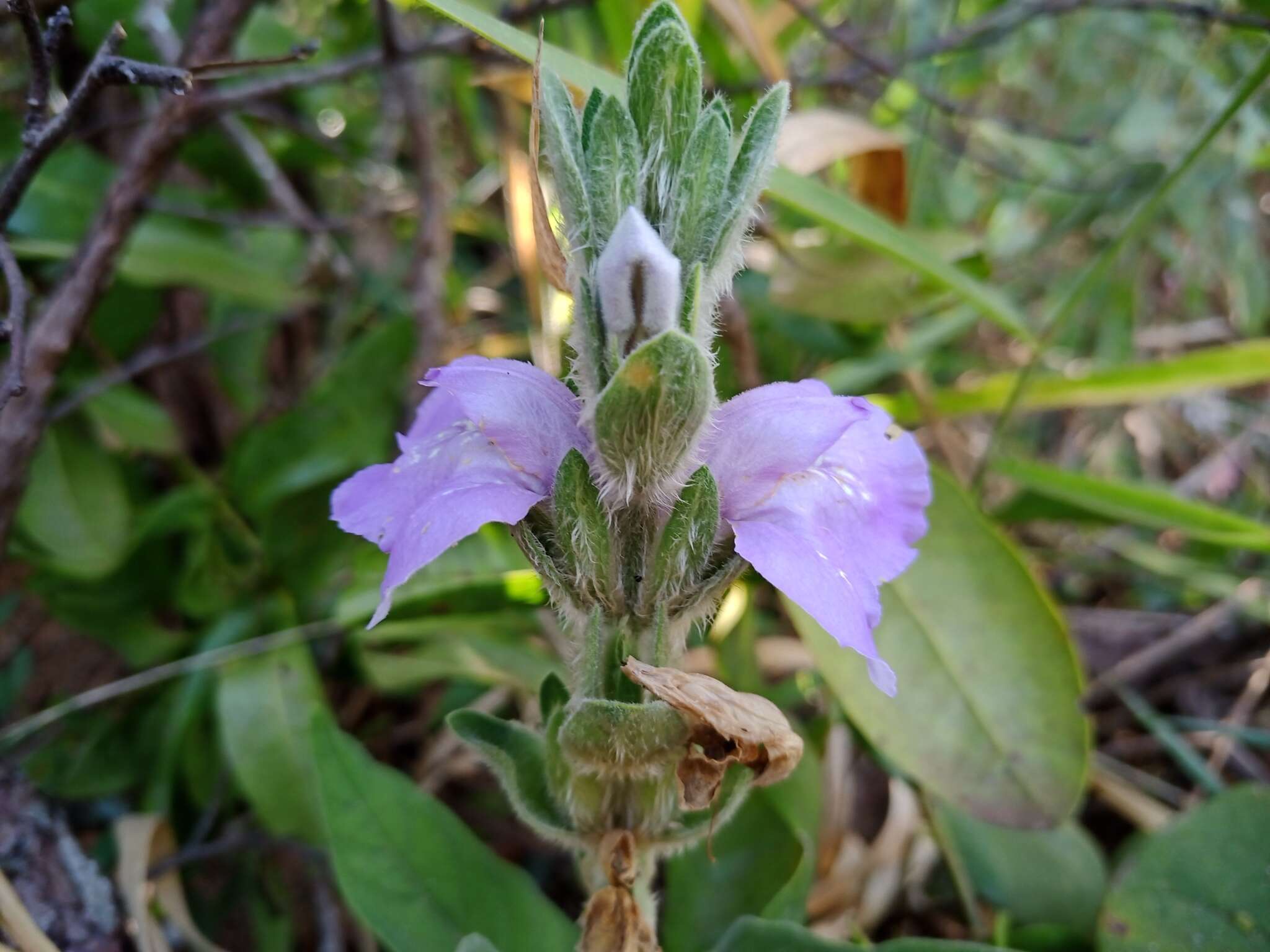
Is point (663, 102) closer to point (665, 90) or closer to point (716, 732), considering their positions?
point (665, 90)

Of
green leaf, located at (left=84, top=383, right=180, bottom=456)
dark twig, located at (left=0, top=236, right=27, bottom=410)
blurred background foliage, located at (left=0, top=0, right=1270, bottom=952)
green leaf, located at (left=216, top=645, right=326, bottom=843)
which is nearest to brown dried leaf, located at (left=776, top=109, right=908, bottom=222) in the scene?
blurred background foliage, located at (left=0, top=0, right=1270, bottom=952)

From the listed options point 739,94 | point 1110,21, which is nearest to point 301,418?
point 739,94

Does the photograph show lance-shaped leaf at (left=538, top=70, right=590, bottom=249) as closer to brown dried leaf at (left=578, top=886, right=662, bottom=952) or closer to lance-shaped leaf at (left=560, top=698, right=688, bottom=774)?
lance-shaped leaf at (left=560, top=698, right=688, bottom=774)

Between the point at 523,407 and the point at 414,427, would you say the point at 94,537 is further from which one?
the point at 523,407

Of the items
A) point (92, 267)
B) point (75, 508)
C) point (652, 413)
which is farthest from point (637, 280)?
point (75, 508)

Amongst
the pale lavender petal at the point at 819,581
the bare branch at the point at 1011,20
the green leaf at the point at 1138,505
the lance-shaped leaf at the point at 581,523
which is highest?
the bare branch at the point at 1011,20

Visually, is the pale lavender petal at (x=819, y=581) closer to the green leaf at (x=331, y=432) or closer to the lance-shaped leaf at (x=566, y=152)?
the lance-shaped leaf at (x=566, y=152)

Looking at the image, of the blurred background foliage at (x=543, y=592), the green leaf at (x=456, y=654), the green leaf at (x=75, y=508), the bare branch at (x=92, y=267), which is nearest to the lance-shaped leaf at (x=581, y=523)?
the blurred background foliage at (x=543, y=592)

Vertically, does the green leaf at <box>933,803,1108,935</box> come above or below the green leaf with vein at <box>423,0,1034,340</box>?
below
